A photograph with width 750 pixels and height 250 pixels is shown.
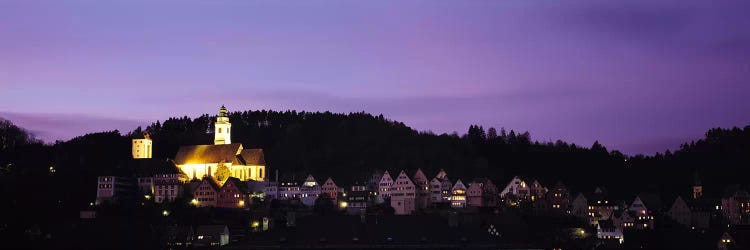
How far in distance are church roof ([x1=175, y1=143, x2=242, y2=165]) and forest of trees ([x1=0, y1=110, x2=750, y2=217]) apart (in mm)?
6647

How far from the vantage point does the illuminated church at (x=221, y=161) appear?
126500mm

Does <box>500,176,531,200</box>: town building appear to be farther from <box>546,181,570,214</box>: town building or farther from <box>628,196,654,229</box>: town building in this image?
<box>628,196,654,229</box>: town building

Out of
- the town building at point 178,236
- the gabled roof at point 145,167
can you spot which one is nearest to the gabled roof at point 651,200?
the gabled roof at point 145,167

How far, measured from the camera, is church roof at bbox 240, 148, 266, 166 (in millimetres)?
127188

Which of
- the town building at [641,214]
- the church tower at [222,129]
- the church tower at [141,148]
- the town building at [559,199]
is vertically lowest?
the town building at [641,214]

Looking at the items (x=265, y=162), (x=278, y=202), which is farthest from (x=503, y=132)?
(x=278, y=202)

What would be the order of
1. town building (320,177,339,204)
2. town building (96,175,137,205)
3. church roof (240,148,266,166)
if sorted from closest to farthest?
town building (96,175,137,205) → town building (320,177,339,204) → church roof (240,148,266,166)

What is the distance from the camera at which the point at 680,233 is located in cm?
10331

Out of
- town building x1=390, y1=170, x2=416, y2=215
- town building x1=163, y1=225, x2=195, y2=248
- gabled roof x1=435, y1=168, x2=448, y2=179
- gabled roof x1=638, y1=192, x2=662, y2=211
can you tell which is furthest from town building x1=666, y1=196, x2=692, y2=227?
town building x1=163, y1=225, x2=195, y2=248

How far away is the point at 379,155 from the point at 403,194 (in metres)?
28.0

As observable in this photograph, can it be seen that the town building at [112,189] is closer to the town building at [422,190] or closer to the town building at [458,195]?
the town building at [422,190]

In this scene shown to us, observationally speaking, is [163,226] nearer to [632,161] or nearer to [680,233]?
[680,233]

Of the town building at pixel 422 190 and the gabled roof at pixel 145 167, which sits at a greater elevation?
the gabled roof at pixel 145 167

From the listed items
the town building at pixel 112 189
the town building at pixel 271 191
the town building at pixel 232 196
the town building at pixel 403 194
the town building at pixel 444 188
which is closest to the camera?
the town building at pixel 232 196
